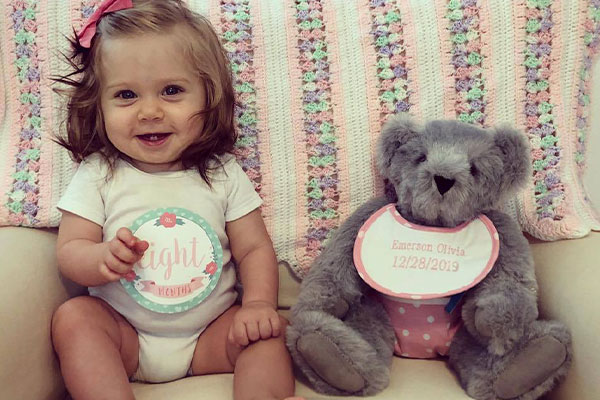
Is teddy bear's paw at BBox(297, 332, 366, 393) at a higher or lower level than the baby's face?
lower

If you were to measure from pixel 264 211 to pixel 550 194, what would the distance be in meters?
0.52

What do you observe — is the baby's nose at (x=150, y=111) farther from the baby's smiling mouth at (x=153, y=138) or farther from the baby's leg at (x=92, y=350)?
the baby's leg at (x=92, y=350)

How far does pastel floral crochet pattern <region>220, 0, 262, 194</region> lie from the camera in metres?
1.12

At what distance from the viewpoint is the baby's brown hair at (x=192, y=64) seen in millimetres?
990

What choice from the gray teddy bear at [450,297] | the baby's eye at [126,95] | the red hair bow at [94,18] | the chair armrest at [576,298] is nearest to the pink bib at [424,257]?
the gray teddy bear at [450,297]

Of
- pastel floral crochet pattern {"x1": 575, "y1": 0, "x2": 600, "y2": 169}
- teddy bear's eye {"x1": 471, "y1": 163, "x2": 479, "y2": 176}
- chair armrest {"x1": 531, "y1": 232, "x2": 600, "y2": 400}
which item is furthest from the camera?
pastel floral crochet pattern {"x1": 575, "y1": 0, "x2": 600, "y2": 169}

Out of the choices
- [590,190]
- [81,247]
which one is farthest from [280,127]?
[590,190]

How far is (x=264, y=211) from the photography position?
114 cm

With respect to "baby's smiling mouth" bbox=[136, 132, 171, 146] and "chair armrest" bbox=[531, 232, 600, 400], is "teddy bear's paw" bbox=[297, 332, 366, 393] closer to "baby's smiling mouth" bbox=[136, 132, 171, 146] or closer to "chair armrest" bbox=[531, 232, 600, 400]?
"chair armrest" bbox=[531, 232, 600, 400]

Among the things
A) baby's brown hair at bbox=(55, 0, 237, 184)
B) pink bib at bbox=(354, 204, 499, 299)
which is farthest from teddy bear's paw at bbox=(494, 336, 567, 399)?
baby's brown hair at bbox=(55, 0, 237, 184)

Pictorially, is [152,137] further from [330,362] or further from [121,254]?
[330,362]

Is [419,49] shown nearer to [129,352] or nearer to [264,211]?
[264,211]

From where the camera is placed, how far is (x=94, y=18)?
1000 mm

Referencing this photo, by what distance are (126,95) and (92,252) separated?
26cm
